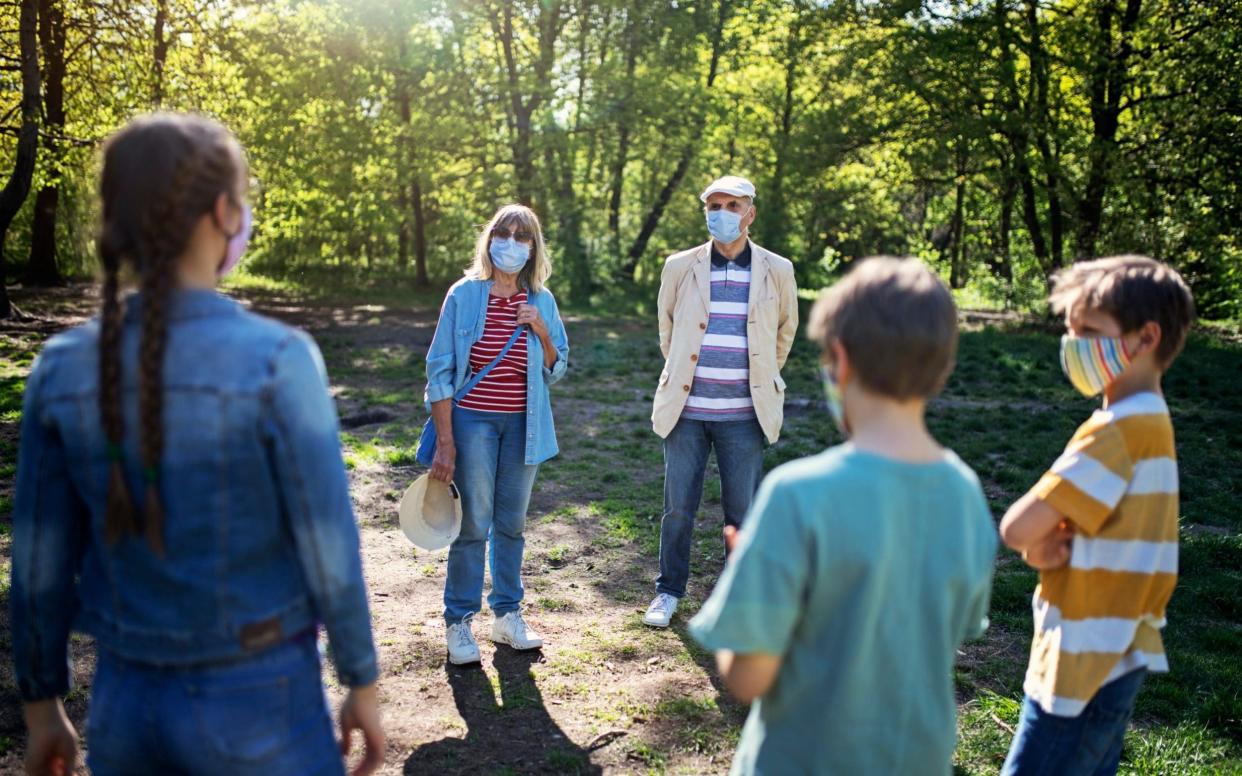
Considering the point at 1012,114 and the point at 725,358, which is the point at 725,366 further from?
the point at 1012,114

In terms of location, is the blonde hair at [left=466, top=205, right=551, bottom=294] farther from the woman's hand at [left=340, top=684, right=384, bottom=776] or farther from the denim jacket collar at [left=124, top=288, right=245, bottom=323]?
the woman's hand at [left=340, top=684, right=384, bottom=776]

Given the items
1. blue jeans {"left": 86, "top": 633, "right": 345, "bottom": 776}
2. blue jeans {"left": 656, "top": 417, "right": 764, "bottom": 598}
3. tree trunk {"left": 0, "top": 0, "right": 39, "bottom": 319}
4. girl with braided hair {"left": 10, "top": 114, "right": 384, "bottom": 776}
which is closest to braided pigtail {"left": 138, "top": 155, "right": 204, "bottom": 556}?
girl with braided hair {"left": 10, "top": 114, "right": 384, "bottom": 776}

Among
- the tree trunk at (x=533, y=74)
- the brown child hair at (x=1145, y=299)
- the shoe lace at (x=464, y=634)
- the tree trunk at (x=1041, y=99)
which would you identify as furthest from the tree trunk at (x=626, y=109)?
the brown child hair at (x=1145, y=299)

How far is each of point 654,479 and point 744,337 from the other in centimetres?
340

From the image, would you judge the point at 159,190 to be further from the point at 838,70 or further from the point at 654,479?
the point at 838,70

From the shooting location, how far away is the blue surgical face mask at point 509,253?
444cm

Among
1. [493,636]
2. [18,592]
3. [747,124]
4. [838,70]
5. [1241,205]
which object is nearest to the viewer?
[18,592]

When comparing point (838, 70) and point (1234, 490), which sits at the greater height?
point (838, 70)

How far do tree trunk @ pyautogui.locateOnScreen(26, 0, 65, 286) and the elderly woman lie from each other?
39.5 feet

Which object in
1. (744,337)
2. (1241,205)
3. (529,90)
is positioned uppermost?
(529,90)

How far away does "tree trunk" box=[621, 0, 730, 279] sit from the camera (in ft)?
80.5

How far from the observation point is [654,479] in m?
8.21

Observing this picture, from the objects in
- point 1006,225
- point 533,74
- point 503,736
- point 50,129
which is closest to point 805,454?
point 503,736

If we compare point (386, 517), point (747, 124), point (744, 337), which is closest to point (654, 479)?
point (386, 517)
